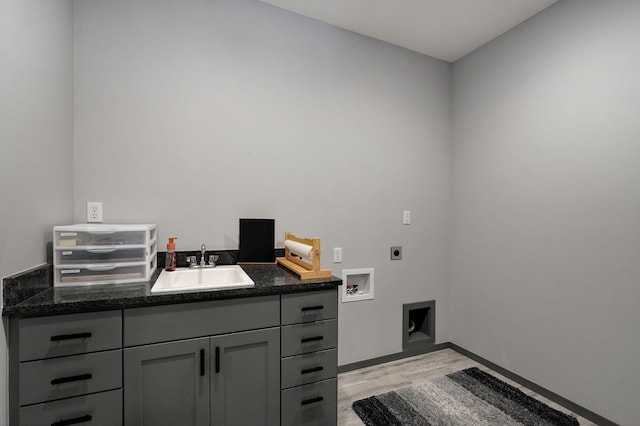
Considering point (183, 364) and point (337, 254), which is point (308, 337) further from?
point (337, 254)

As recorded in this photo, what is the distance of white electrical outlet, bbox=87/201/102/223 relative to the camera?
180 cm

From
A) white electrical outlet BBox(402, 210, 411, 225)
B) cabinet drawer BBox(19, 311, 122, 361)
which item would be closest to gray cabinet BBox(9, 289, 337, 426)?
cabinet drawer BBox(19, 311, 122, 361)

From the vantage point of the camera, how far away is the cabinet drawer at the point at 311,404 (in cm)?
160

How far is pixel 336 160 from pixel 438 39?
1365 mm

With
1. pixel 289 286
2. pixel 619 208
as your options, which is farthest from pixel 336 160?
pixel 619 208

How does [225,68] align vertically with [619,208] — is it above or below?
above

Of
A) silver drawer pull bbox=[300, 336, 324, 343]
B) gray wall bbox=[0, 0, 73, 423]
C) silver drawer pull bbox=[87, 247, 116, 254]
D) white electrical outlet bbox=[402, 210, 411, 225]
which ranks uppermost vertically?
gray wall bbox=[0, 0, 73, 423]

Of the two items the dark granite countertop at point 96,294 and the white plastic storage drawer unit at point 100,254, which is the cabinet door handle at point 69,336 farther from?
the white plastic storage drawer unit at point 100,254

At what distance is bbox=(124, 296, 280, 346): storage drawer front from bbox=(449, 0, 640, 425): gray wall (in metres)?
1.97

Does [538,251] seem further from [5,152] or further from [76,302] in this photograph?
[5,152]

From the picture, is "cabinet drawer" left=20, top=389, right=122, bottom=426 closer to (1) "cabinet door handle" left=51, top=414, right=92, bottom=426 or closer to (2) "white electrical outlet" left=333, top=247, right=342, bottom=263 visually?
(1) "cabinet door handle" left=51, top=414, right=92, bottom=426

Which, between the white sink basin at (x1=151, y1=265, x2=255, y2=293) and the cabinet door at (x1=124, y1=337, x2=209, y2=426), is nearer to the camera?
the cabinet door at (x1=124, y1=337, x2=209, y2=426)

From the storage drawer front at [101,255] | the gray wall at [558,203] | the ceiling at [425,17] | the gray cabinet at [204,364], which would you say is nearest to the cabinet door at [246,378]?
the gray cabinet at [204,364]

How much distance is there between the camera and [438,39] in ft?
8.54
